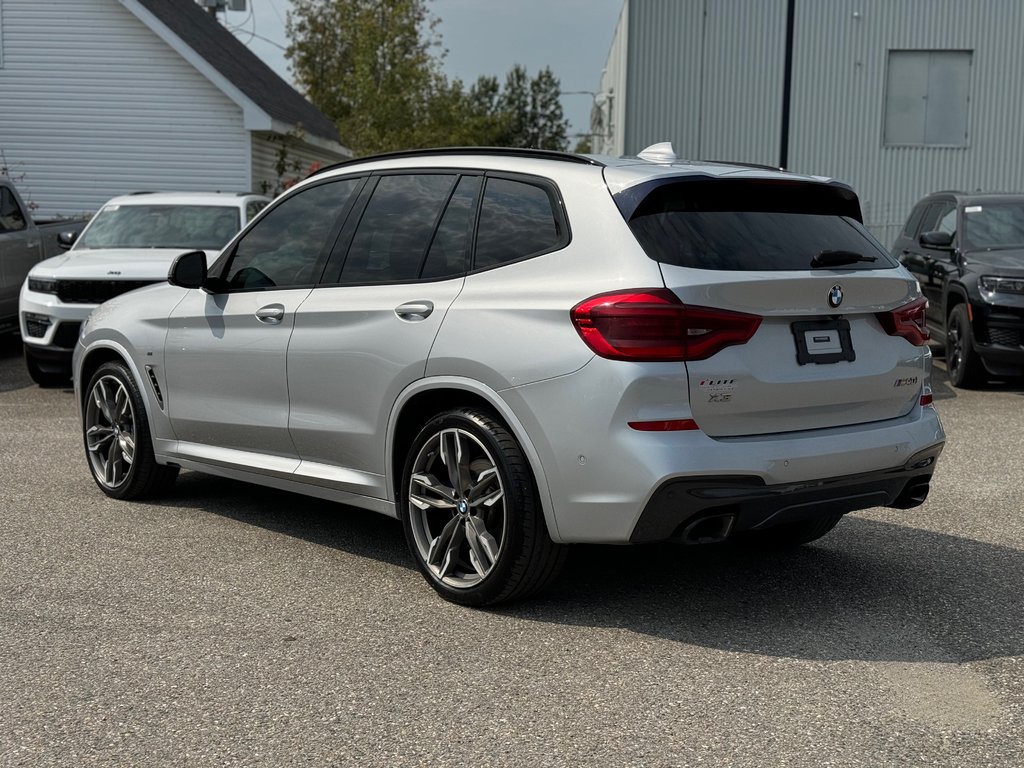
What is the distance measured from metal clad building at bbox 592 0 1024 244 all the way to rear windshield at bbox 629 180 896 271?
21.1 m

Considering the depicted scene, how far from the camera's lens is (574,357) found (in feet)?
Answer: 14.5

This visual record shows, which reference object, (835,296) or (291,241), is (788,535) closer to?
(835,296)

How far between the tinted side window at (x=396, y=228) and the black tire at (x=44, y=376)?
268 inches

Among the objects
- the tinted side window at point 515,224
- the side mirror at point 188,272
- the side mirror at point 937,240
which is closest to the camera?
the tinted side window at point 515,224

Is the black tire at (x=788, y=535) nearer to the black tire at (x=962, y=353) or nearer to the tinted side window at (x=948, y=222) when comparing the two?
the black tire at (x=962, y=353)

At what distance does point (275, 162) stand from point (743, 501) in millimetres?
22731

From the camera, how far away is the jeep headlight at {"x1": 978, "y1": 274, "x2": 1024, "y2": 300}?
11375mm

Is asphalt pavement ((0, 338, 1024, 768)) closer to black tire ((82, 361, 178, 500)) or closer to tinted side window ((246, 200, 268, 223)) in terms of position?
black tire ((82, 361, 178, 500))

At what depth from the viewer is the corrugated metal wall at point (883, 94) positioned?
26281mm

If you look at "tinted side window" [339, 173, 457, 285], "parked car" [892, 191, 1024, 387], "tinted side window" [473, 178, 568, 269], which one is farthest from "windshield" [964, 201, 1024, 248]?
"tinted side window" [473, 178, 568, 269]

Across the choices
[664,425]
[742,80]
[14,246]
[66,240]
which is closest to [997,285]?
[664,425]

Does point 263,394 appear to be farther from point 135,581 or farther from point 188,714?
point 188,714

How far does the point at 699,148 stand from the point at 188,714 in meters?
23.6

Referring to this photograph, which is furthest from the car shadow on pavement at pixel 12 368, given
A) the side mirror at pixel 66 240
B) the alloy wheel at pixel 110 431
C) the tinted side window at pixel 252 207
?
the alloy wheel at pixel 110 431
